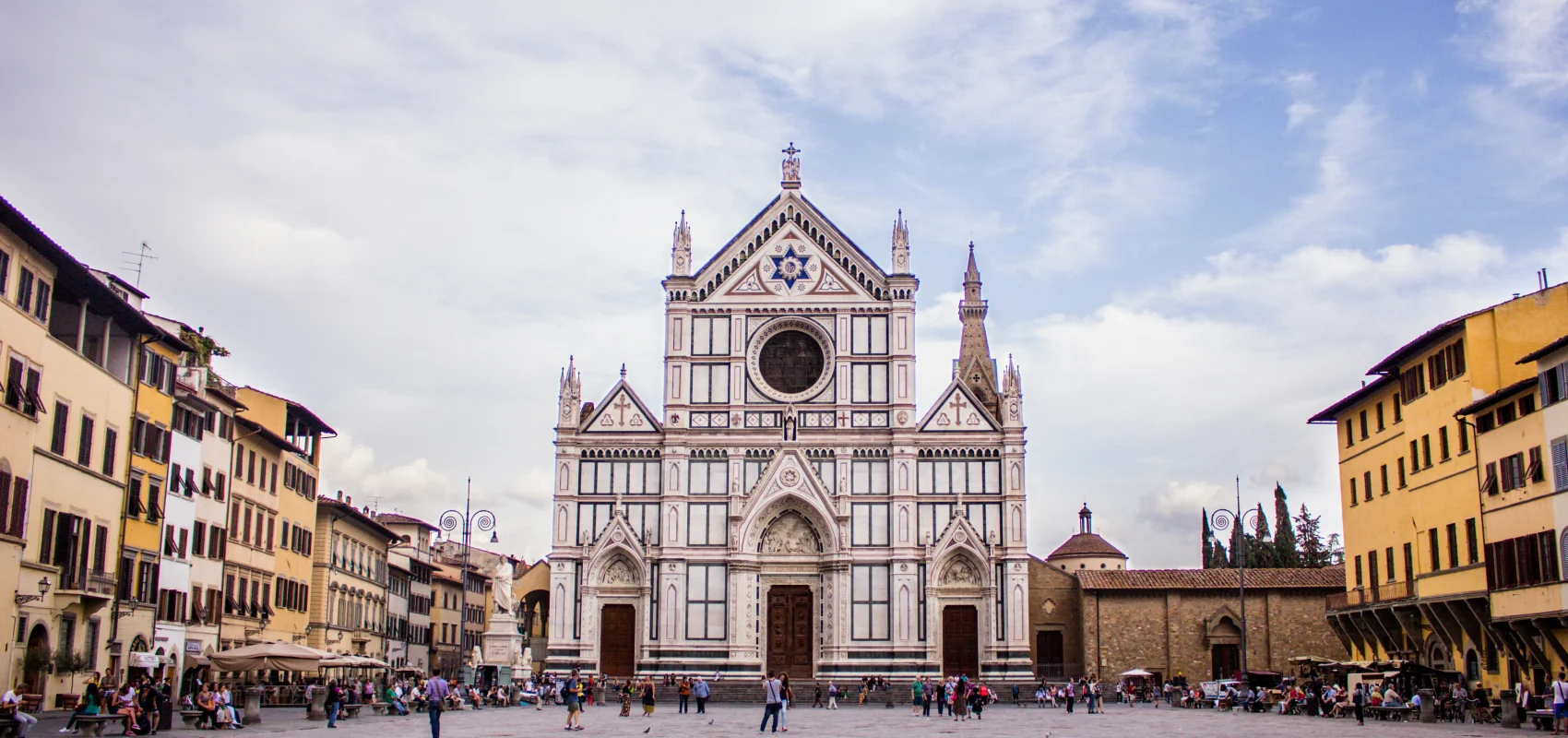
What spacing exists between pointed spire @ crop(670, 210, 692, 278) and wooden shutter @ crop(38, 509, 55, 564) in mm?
31595

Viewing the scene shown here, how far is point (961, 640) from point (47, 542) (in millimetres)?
35217

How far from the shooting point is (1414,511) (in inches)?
1597

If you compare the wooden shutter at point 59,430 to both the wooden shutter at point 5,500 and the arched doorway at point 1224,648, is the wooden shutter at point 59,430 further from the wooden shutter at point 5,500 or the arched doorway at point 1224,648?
the arched doorway at point 1224,648

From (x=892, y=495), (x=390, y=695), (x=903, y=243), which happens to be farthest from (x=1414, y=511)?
(x=390, y=695)

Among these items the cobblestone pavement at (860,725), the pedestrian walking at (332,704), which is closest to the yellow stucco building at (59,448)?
the cobblestone pavement at (860,725)

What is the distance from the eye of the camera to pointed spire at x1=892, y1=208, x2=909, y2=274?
5906 cm

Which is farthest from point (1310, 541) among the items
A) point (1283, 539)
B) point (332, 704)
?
point (332, 704)

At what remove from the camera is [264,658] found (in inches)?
1373

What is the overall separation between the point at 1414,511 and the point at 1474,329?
6.58m

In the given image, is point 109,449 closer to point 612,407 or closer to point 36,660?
point 36,660

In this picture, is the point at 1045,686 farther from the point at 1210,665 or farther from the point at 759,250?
the point at 759,250

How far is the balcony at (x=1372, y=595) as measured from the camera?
40.8 m

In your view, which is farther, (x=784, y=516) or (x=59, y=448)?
(x=784, y=516)

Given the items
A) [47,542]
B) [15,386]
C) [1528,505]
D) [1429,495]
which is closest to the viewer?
[15,386]
